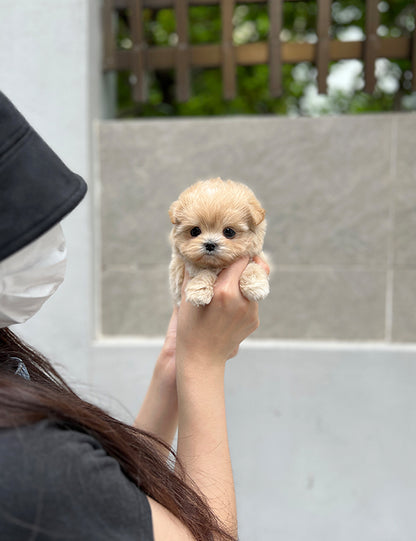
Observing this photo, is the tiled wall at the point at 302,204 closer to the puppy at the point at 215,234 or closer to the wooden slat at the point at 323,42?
the wooden slat at the point at 323,42

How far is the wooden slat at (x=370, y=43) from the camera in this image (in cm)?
290

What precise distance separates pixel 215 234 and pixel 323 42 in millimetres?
2204

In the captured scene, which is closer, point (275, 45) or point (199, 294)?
point (199, 294)

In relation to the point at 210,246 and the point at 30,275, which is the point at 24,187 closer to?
the point at 30,275

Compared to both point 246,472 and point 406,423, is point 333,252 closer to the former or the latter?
point 406,423

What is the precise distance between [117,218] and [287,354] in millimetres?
1291

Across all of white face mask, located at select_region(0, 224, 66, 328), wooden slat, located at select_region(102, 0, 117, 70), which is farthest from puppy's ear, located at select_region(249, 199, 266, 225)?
wooden slat, located at select_region(102, 0, 117, 70)

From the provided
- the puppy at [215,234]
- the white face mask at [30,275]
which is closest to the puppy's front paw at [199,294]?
the puppy at [215,234]

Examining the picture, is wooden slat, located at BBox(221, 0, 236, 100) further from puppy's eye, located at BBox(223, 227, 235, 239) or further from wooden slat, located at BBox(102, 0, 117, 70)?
puppy's eye, located at BBox(223, 227, 235, 239)

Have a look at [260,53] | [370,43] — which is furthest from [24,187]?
[370,43]

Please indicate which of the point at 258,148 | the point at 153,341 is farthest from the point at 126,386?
the point at 258,148

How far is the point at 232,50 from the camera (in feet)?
9.86

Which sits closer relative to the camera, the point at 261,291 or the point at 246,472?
the point at 261,291

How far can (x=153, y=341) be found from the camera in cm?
296
